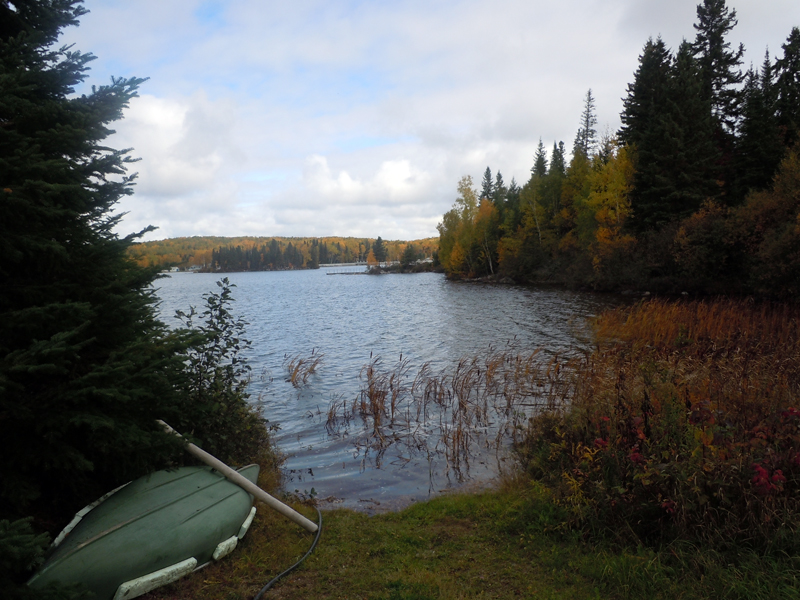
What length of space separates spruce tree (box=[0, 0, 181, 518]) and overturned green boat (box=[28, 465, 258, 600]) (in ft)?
1.24

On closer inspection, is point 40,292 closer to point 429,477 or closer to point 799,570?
point 429,477

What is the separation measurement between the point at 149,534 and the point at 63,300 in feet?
7.70

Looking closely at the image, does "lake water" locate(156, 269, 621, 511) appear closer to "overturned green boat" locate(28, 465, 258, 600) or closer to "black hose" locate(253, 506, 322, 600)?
"black hose" locate(253, 506, 322, 600)

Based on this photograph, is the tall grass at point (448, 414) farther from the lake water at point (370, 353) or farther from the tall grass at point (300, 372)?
the tall grass at point (300, 372)

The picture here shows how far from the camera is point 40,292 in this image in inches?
165

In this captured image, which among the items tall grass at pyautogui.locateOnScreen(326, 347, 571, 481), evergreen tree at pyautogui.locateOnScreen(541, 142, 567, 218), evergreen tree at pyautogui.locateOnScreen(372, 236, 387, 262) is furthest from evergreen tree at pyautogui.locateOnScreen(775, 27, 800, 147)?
evergreen tree at pyautogui.locateOnScreen(372, 236, 387, 262)

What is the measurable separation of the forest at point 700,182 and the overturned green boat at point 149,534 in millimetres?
25298

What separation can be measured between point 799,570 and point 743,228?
1102 inches

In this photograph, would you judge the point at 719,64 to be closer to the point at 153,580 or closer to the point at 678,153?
the point at 678,153

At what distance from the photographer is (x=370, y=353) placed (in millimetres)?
17516

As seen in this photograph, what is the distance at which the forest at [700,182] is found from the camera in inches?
977

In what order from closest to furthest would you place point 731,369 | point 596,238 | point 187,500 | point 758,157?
point 187,500 < point 731,369 < point 758,157 < point 596,238

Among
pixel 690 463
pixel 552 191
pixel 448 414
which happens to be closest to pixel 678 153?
pixel 552 191

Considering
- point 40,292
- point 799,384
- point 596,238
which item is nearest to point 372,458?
point 40,292
